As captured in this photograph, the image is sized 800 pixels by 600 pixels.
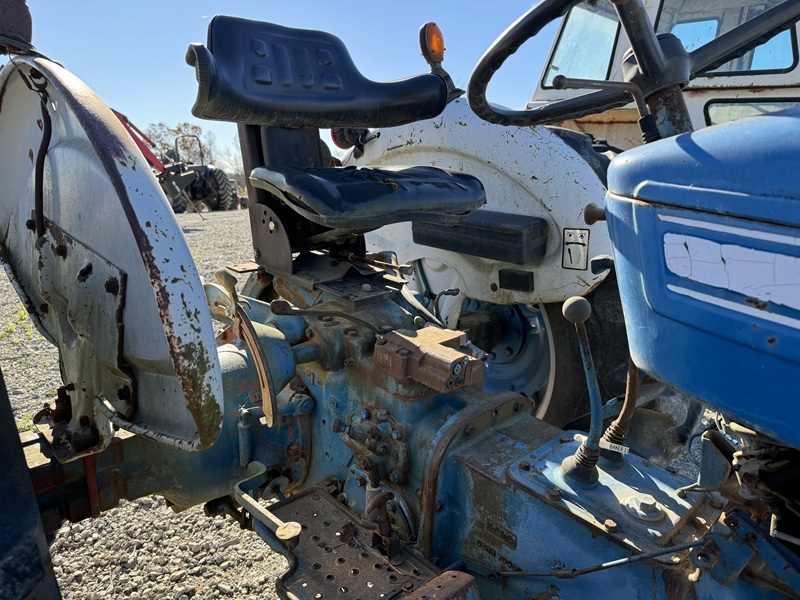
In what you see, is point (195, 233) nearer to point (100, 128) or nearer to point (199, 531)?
point (199, 531)

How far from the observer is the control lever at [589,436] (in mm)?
1182

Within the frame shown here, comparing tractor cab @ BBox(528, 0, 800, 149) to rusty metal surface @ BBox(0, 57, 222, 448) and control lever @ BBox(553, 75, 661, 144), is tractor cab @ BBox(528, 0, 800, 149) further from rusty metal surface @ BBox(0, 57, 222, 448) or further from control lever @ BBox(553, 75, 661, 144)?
rusty metal surface @ BBox(0, 57, 222, 448)

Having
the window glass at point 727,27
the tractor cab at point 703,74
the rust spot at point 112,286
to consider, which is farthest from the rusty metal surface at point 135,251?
the window glass at point 727,27

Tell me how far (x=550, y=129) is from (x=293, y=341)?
1.14m

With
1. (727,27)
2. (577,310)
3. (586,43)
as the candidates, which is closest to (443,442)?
(577,310)

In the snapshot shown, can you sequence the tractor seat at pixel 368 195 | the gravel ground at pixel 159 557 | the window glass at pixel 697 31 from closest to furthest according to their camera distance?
the tractor seat at pixel 368 195, the gravel ground at pixel 159 557, the window glass at pixel 697 31

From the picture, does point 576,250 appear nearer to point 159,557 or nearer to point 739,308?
point 739,308

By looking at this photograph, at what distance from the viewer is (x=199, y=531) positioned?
7.30 feet

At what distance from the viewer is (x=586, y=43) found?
9.57ft

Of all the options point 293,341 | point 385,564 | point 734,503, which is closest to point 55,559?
point 293,341

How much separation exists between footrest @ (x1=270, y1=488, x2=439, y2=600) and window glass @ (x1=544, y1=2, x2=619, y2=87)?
7.38ft

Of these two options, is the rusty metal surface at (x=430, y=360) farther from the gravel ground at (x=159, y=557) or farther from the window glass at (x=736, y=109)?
the window glass at (x=736, y=109)

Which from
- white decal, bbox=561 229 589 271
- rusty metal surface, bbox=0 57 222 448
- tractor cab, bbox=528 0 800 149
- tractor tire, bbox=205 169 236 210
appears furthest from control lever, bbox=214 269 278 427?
tractor tire, bbox=205 169 236 210

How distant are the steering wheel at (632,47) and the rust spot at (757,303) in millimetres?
416
